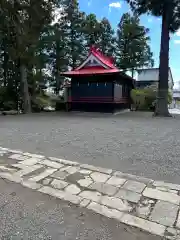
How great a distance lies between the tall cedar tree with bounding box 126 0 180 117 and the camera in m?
10.9

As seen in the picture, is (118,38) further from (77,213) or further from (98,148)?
(77,213)

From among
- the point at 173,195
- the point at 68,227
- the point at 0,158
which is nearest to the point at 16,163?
the point at 0,158

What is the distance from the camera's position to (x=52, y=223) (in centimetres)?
193

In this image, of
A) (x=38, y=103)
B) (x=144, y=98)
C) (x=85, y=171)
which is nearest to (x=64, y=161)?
(x=85, y=171)

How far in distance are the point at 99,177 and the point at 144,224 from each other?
42.6 inches

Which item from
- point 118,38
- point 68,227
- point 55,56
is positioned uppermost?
point 118,38

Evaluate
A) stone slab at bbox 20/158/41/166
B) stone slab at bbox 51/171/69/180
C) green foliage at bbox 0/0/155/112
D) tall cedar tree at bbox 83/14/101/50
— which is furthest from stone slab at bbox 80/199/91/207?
tall cedar tree at bbox 83/14/101/50

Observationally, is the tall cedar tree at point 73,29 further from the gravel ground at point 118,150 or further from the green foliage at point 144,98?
the gravel ground at point 118,150

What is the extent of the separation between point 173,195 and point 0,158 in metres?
2.93

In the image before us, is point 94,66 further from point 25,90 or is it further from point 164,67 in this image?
point 25,90

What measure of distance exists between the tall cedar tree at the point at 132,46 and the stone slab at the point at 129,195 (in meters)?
20.7

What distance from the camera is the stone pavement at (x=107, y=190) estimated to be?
201 cm

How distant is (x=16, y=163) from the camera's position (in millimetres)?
3461

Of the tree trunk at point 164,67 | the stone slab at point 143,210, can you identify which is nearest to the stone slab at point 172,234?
the stone slab at point 143,210
